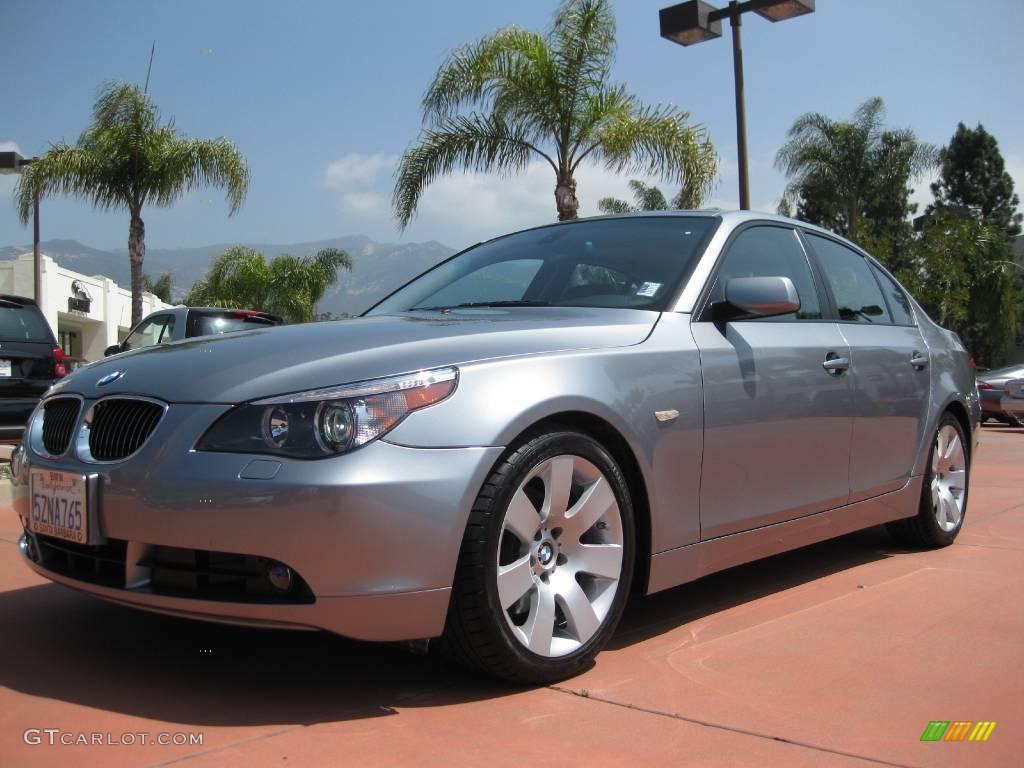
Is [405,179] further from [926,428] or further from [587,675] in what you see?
[587,675]

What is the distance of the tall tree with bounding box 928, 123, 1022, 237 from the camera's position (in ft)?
169

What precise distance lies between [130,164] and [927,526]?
726 inches

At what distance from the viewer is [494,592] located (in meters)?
2.73

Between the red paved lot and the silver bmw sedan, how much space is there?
23 centimetres

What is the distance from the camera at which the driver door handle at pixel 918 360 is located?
477 centimetres

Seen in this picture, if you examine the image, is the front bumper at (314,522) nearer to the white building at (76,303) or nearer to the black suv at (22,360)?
the black suv at (22,360)

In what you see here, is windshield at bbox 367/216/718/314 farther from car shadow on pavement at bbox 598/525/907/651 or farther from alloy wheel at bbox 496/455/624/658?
car shadow on pavement at bbox 598/525/907/651

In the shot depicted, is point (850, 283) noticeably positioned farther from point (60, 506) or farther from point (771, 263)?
point (60, 506)

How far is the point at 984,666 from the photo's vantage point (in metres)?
3.18

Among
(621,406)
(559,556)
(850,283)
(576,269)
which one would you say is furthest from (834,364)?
(559,556)

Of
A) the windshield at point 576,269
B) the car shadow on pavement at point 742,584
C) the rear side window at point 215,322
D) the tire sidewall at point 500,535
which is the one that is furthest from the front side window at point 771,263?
the rear side window at point 215,322

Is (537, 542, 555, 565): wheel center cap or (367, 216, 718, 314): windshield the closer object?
(537, 542, 555, 565): wheel center cap

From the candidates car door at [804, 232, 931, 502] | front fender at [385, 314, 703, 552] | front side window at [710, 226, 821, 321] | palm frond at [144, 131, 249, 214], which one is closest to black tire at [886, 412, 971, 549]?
car door at [804, 232, 931, 502]

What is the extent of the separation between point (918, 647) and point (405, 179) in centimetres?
1283
